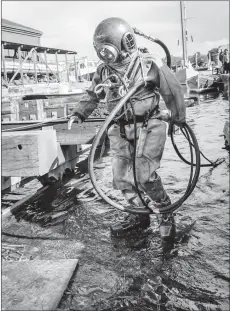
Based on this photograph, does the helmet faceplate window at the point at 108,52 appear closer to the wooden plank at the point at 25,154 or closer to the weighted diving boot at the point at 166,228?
the wooden plank at the point at 25,154

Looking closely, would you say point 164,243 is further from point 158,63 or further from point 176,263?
point 158,63

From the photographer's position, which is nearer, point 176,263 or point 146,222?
point 176,263

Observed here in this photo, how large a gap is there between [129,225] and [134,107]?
1.32 metres

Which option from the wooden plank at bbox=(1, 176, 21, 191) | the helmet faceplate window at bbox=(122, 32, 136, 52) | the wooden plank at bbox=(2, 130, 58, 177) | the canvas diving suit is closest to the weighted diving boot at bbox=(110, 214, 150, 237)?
the canvas diving suit

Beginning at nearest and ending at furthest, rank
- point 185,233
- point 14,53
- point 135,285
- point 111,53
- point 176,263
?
point 135,285 → point 176,263 → point 111,53 → point 185,233 → point 14,53

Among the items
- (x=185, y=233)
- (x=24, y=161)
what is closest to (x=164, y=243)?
(x=185, y=233)

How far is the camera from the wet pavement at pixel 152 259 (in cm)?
216

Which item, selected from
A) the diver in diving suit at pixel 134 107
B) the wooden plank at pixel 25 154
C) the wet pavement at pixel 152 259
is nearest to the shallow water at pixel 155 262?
the wet pavement at pixel 152 259

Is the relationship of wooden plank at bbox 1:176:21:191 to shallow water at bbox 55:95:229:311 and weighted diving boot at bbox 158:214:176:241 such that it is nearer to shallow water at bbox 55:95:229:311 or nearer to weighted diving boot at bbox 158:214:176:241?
shallow water at bbox 55:95:229:311

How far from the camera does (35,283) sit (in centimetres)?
225

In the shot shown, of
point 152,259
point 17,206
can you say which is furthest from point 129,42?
point 17,206

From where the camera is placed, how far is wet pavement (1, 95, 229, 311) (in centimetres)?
216

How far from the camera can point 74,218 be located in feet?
12.2

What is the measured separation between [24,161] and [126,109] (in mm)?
1249
